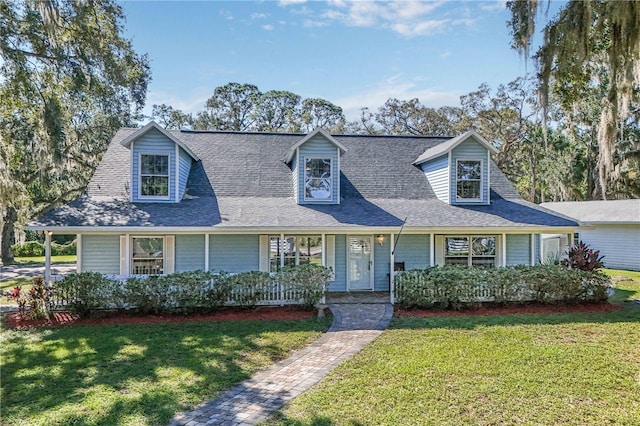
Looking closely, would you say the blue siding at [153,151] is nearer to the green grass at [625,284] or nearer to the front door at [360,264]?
the front door at [360,264]

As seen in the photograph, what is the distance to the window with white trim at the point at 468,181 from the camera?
14.3m

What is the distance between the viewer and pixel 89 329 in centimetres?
917

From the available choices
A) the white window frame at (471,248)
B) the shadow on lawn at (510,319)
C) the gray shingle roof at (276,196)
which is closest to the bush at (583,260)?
the gray shingle roof at (276,196)

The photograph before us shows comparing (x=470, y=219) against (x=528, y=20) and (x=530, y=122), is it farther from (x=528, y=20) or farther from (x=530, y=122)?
(x=530, y=122)

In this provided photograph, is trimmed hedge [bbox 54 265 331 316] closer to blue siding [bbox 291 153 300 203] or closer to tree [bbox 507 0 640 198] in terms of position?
blue siding [bbox 291 153 300 203]

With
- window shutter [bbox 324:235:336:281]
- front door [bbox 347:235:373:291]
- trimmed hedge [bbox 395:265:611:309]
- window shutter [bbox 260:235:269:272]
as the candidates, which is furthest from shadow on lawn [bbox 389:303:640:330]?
window shutter [bbox 260:235:269:272]

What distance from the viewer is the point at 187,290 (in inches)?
408

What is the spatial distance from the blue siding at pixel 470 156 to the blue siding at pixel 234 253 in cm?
718

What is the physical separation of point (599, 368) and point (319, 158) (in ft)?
32.1

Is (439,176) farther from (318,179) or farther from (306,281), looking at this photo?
(306,281)

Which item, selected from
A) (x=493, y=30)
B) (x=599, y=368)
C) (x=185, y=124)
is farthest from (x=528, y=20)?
(x=185, y=124)

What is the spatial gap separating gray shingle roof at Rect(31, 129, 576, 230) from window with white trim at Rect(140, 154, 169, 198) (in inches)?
21.9

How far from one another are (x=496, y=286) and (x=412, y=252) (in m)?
2.96

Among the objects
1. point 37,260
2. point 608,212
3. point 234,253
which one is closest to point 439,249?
point 234,253
